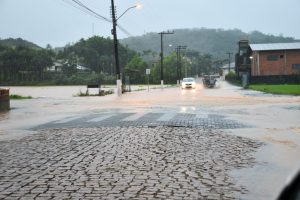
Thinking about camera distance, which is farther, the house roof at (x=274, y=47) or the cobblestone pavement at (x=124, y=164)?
the house roof at (x=274, y=47)

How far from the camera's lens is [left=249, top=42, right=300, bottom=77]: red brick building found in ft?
257

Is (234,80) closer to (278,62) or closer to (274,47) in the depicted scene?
(274,47)

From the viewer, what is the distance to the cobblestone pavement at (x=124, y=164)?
19.5ft

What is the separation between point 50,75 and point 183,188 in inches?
4228

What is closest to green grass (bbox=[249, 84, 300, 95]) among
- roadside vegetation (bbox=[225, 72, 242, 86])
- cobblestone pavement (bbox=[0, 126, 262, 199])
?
roadside vegetation (bbox=[225, 72, 242, 86])

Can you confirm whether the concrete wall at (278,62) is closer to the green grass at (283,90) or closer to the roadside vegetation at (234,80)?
the roadside vegetation at (234,80)

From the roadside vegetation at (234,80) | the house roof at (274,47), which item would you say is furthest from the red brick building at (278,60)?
the roadside vegetation at (234,80)

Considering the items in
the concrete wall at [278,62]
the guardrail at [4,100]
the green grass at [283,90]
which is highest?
the concrete wall at [278,62]

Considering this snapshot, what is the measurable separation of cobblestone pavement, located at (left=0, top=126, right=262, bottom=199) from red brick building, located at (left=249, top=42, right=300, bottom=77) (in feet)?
229

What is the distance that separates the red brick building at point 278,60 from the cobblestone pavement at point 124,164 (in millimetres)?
69781

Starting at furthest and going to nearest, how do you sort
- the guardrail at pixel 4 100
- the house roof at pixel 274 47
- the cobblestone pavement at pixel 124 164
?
the house roof at pixel 274 47
the guardrail at pixel 4 100
the cobblestone pavement at pixel 124 164

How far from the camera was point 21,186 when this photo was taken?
626 centimetres

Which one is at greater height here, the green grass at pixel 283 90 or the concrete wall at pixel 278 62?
the concrete wall at pixel 278 62

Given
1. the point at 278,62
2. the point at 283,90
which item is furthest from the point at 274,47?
the point at 283,90
